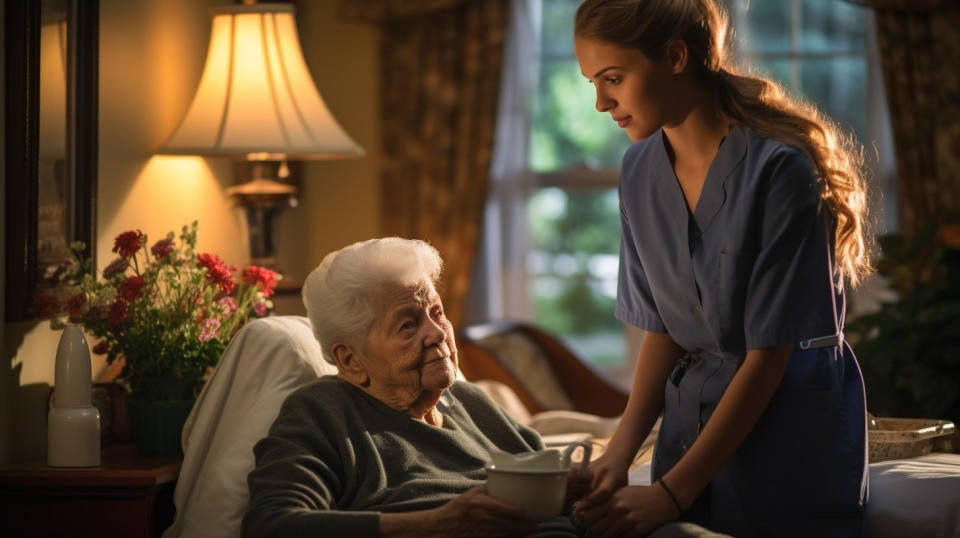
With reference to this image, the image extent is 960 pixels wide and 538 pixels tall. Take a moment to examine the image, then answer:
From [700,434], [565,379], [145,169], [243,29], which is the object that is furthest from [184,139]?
[565,379]

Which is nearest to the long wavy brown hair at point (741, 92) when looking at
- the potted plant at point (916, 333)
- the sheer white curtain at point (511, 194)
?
the potted plant at point (916, 333)

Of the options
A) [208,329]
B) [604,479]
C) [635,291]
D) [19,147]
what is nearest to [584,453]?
[604,479]

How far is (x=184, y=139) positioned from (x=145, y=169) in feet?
0.43

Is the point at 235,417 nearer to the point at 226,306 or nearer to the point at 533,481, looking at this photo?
the point at 226,306

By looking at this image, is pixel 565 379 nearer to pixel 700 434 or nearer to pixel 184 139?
pixel 184 139

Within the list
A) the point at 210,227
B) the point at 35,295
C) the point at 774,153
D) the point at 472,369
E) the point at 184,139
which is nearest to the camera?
the point at 774,153

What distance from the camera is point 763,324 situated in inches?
63.2

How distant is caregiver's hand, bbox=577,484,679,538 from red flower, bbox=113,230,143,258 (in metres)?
1.14

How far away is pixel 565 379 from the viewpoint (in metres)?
4.60

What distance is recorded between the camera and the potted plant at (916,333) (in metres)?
4.30

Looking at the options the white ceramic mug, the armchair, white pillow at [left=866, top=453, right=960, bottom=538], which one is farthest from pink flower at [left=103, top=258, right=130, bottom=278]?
the armchair

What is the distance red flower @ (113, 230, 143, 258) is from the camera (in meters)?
2.23

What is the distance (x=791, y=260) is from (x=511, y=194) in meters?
3.57

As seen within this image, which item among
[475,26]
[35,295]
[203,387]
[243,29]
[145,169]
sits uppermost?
[475,26]
